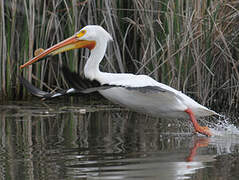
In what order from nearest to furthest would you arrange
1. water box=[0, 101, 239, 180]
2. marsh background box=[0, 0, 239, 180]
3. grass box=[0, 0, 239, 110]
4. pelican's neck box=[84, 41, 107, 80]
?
water box=[0, 101, 239, 180], marsh background box=[0, 0, 239, 180], pelican's neck box=[84, 41, 107, 80], grass box=[0, 0, 239, 110]

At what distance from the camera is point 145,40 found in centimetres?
773

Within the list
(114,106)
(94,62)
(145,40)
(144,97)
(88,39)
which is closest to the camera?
(144,97)

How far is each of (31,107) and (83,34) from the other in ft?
6.23

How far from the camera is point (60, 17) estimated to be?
340 inches

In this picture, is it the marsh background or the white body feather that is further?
the white body feather

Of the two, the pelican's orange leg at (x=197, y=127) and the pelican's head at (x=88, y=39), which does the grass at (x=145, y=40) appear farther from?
the pelican's orange leg at (x=197, y=127)

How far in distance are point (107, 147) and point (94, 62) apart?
4.68ft

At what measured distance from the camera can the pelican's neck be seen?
5.73 metres

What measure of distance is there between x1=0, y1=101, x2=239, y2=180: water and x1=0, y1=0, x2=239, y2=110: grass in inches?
30.4

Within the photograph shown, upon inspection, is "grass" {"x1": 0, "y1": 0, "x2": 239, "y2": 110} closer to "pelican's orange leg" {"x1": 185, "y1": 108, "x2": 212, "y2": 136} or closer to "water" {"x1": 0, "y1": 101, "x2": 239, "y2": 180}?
"water" {"x1": 0, "y1": 101, "x2": 239, "y2": 180}

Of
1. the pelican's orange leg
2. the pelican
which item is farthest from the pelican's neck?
the pelican's orange leg

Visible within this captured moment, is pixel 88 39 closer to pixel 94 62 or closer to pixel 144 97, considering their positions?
pixel 94 62

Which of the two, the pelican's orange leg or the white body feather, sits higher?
the white body feather

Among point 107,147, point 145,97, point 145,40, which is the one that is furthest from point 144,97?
point 145,40
